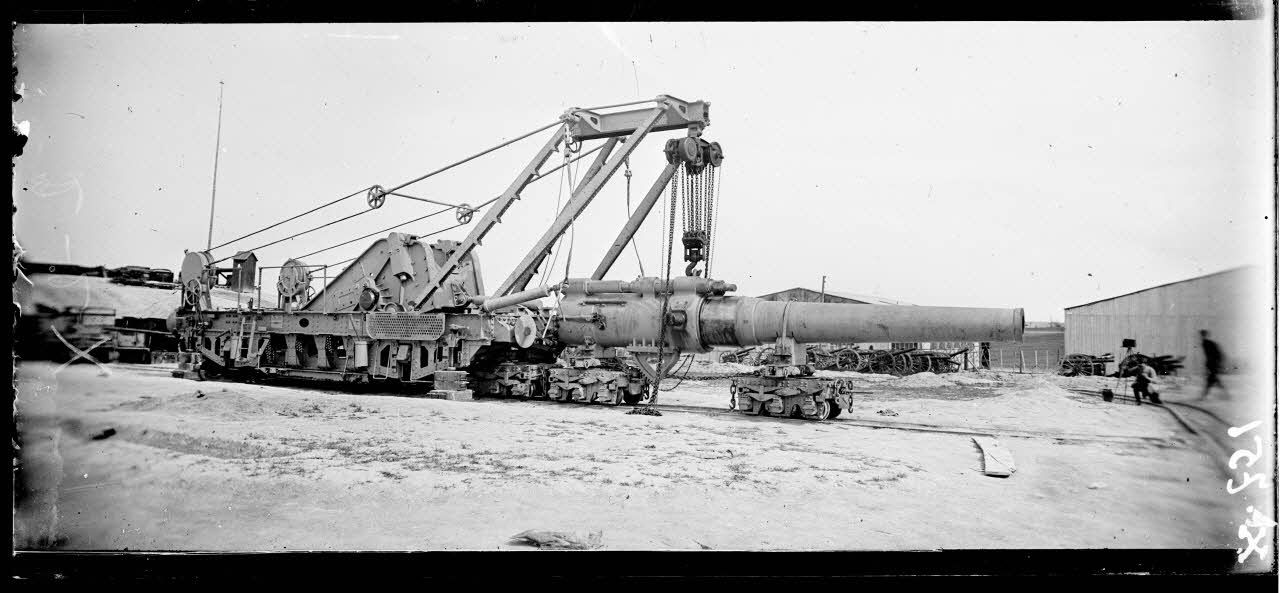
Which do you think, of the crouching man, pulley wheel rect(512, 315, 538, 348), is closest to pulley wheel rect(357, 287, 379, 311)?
pulley wheel rect(512, 315, 538, 348)

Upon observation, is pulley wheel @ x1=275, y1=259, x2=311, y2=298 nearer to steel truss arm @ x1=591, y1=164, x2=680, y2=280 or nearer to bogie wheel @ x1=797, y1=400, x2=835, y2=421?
steel truss arm @ x1=591, y1=164, x2=680, y2=280

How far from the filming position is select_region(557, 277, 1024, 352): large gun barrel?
10.2 meters

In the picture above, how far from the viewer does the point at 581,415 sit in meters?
11.1

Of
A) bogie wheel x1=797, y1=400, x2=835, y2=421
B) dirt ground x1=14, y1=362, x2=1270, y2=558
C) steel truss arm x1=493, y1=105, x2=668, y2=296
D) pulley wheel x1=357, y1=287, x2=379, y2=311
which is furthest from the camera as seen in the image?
pulley wheel x1=357, y1=287, x2=379, y2=311

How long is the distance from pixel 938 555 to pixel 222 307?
17.8 metres

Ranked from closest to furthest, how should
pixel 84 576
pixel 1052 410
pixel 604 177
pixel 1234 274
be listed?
pixel 84 576, pixel 1234 274, pixel 1052 410, pixel 604 177

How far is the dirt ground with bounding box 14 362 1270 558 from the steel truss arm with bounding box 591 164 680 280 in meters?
5.01

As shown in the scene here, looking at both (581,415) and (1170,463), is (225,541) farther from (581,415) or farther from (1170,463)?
(1170,463)

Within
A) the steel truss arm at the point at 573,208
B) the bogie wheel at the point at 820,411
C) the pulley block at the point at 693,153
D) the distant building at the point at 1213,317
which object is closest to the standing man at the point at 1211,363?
the distant building at the point at 1213,317

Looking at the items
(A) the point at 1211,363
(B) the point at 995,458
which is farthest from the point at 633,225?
(A) the point at 1211,363

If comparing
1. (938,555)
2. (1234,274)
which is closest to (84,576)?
(938,555)

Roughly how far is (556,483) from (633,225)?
8.75 meters

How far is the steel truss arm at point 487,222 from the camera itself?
48.6 feet

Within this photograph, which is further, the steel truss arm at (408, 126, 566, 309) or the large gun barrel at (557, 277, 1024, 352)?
the steel truss arm at (408, 126, 566, 309)
